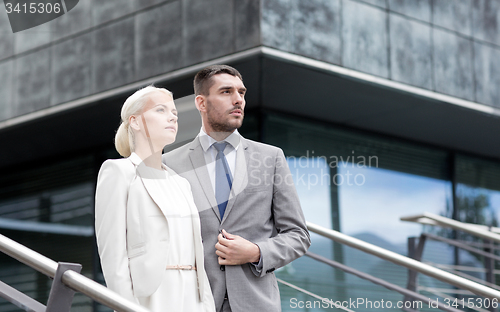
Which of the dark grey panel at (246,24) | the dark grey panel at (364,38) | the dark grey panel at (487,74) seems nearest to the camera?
the dark grey panel at (246,24)

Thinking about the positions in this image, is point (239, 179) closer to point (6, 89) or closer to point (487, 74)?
point (487, 74)

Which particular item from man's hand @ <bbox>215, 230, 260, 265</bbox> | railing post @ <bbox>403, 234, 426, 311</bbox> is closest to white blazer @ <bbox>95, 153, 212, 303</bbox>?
man's hand @ <bbox>215, 230, 260, 265</bbox>

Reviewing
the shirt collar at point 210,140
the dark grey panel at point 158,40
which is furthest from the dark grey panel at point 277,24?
the shirt collar at point 210,140

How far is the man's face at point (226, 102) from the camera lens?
2.85 meters

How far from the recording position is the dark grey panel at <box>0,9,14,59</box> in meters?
8.87

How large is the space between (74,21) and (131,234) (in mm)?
6344

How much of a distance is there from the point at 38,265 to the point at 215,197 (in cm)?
84

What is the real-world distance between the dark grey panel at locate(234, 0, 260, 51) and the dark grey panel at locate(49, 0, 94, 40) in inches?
95.4

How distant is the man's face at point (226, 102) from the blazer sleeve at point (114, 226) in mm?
523

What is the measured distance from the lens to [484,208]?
33.2ft

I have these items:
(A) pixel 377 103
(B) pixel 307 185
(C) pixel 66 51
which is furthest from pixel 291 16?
(C) pixel 66 51

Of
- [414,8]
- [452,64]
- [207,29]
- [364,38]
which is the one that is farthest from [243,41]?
[452,64]

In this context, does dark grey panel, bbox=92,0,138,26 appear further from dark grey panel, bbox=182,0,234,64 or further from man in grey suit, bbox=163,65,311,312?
man in grey suit, bbox=163,65,311,312

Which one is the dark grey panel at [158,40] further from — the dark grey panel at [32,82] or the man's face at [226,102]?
the man's face at [226,102]
